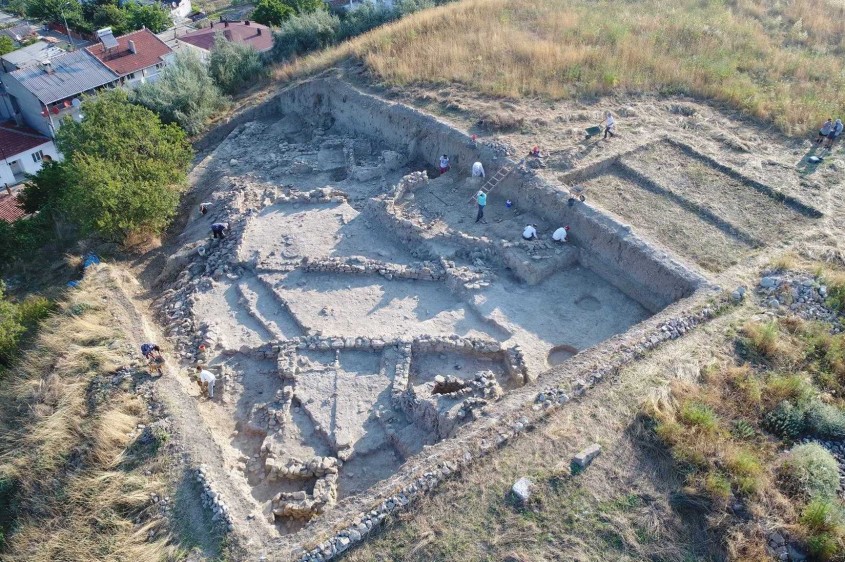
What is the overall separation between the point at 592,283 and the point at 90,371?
11.1 metres

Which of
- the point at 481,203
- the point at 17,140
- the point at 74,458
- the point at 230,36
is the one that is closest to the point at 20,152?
the point at 17,140

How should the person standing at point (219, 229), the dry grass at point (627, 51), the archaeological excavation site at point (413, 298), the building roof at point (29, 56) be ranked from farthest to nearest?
the building roof at point (29, 56), the dry grass at point (627, 51), the person standing at point (219, 229), the archaeological excavation site at point (413, 298)

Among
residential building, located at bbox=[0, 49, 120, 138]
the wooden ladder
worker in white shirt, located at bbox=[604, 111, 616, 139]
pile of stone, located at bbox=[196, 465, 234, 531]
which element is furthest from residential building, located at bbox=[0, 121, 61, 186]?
worker in white shirt, located at bbox=[604, 111, 616, 139]

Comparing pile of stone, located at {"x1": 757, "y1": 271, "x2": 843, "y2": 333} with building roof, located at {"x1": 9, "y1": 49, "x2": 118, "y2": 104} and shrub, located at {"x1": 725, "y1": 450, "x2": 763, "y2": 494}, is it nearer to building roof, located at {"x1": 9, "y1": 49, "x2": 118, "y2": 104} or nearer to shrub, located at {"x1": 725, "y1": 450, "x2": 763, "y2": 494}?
shrub, located at {"x1": 725, "y1": 450, "x2": 763, "y2": 494}

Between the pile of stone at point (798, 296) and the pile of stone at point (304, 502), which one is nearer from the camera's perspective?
the pile of stone at point (304, 502)

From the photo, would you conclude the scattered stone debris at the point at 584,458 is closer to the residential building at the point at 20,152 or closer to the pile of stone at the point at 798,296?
the pile of stone at the point at 798,296

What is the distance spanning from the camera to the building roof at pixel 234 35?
35.0 meters

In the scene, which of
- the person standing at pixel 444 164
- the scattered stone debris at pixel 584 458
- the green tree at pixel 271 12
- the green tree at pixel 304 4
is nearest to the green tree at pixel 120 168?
the person standing at pixel 444 164

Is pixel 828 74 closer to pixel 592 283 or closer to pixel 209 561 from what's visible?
pixel 592 283

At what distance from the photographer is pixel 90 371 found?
1219 cm

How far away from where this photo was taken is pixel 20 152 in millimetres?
31703

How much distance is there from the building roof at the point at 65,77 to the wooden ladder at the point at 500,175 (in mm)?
25633

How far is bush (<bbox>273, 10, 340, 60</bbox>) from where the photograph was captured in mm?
27234

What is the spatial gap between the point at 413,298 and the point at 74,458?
295 inches
